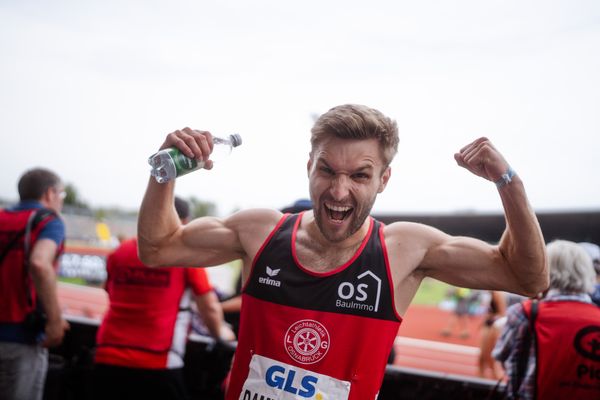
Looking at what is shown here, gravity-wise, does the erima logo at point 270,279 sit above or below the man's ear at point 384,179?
below

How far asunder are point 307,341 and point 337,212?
52cm

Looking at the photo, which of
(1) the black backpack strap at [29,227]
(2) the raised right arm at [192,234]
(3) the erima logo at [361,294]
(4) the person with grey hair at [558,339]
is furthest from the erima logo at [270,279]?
(1) the black backpack strap at [29,227]

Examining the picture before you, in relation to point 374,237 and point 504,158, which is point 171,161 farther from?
point 504,158

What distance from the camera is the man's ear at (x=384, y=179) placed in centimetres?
202

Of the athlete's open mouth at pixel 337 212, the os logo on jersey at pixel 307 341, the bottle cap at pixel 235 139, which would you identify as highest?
the bottle cap at pixel 235 139

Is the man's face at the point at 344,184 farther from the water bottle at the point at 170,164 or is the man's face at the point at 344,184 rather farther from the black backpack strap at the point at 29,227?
the black backpack strap at the point at 29,227

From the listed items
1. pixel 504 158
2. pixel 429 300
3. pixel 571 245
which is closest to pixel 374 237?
pixel 504 158

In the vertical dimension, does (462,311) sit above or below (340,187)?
below

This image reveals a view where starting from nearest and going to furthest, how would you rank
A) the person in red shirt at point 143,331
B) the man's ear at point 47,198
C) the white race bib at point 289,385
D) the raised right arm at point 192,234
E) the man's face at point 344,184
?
the white race bib at point 289,385
the man's face at point 344,184
the raised right arm at point 192,234
the person in red shirt at point 143,331
the man's ear at point 47,198

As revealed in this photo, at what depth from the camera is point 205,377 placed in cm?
393

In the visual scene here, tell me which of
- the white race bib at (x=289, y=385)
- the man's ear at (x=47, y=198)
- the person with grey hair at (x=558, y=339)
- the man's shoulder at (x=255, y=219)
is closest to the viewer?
the white race bib at (x=289, y=385)

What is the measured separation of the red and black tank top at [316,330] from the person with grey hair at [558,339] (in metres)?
1.41

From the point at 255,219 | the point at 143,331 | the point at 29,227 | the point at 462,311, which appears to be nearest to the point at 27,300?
the point at 29,227

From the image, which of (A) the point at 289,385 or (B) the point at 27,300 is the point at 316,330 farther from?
(B) the point at 27,300
